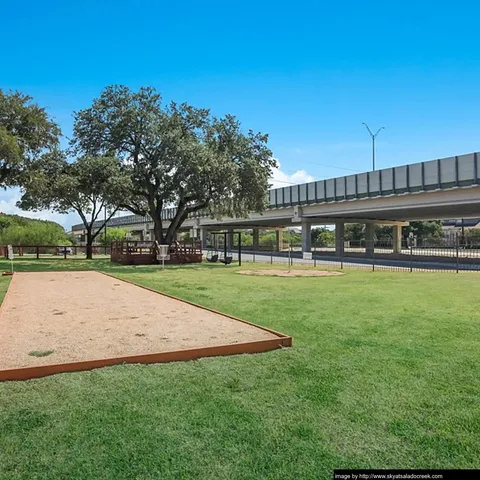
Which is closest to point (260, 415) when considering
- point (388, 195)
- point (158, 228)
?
point (158, 228)

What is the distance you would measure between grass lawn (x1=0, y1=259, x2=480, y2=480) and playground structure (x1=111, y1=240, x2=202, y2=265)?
24802 millimetres

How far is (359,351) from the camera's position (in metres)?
5.67

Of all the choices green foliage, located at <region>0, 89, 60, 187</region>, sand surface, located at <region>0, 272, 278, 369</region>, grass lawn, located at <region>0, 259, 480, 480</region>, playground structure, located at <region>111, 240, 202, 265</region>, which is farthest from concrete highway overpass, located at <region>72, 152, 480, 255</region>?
grass lawn, located at <region>0, 259, 480, 480</region>

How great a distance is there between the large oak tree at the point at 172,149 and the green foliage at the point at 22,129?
5151 mm

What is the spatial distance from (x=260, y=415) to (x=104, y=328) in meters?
4.12

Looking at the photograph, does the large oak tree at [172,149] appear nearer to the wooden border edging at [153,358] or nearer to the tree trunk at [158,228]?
the tree trunk at [158,228]

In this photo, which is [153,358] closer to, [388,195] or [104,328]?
[104,328]

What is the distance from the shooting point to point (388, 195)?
33.8m

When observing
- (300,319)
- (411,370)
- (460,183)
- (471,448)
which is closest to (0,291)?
(300,319)

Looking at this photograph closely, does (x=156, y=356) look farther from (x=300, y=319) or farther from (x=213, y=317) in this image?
(x=300, y=319)

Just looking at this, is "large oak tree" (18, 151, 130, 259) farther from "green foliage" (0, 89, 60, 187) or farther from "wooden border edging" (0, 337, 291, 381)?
"wooden border edging" (0, 337, 291, 381)

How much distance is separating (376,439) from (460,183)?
28.9 m

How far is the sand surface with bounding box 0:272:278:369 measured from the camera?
5.64m

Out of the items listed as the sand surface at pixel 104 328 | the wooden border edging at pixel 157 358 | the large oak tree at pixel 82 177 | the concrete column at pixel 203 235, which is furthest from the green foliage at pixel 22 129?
the concrete column at pixel 203 235
